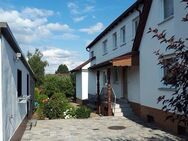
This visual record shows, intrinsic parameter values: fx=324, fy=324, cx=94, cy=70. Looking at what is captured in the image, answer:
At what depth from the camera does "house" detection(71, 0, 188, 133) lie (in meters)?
12.8

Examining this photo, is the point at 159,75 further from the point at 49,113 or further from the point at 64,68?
the point at 64,68

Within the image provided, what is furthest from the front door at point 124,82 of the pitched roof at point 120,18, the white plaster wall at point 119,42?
the pitched roof at point 120,18

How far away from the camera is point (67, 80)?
126 feet

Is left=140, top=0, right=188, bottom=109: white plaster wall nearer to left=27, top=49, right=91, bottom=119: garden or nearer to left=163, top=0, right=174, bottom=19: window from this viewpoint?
left=163, top=0, right=174, bottom=19: window

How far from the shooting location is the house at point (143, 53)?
12.8 metres

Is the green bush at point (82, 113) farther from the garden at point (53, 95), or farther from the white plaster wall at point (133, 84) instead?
the white plaster wall at point (133, 84)

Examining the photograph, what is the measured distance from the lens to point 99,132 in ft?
41.8

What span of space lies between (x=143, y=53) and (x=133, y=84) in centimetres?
350

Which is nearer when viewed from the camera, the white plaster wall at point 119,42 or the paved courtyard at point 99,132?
the paved courtyard at point 99,132

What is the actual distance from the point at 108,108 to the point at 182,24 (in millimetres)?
8452

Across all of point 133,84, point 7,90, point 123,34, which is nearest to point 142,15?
point 133,84

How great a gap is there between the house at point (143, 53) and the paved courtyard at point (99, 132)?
879 millimetres

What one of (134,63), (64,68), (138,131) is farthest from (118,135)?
(64,68)

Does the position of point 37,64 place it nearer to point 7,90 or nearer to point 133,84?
point 133,84
